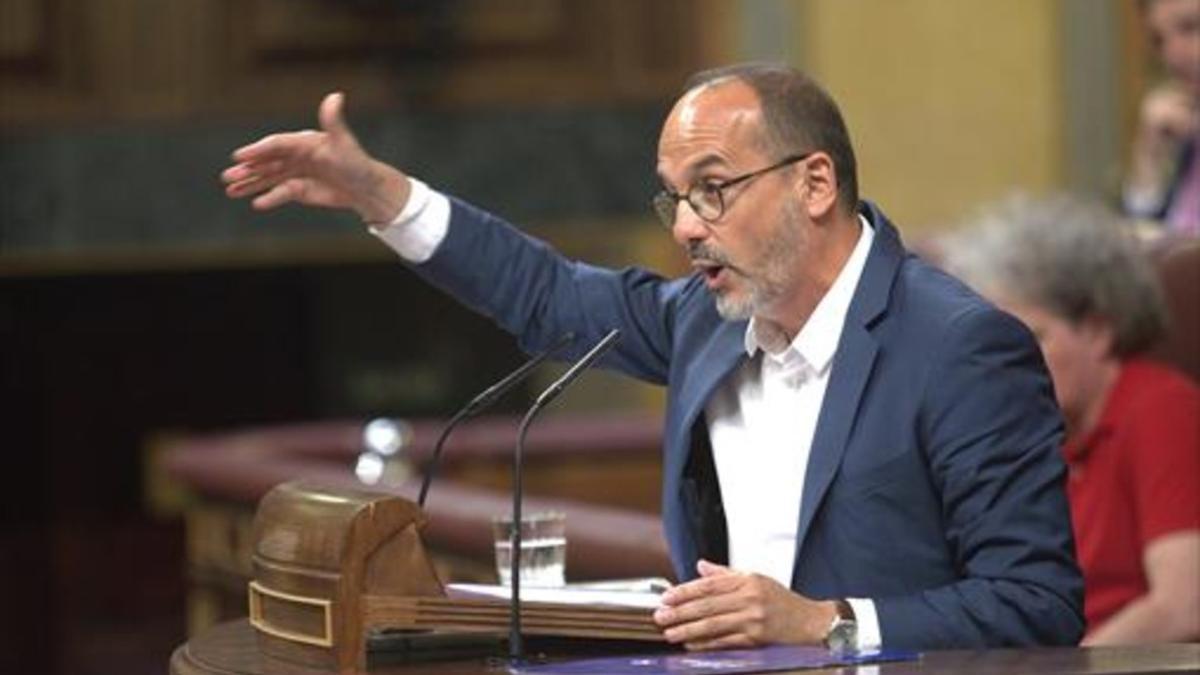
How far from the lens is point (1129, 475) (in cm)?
429

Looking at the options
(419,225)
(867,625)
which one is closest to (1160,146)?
(419,225)

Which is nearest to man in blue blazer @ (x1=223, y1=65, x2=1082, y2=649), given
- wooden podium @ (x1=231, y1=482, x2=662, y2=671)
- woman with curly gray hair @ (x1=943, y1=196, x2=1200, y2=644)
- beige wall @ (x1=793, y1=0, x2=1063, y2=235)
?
→ wooden podium @ (x1=231, y1=482, x2=662, y2=671)

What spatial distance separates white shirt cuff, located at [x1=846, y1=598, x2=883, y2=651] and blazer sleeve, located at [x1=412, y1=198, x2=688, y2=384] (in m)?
0.62

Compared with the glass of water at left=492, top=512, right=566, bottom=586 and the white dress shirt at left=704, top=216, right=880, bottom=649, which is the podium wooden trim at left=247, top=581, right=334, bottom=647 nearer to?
the glass of water at left=492, top=512, right=566, bottom=586

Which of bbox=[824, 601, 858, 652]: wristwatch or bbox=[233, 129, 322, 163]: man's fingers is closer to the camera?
bbox=[824, 601, 858, 652]: wristwatch

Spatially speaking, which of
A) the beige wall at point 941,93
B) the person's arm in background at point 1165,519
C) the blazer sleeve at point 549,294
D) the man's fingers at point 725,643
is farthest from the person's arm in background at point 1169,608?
the beige wall at point 941,93

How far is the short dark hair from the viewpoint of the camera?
313 centimetres

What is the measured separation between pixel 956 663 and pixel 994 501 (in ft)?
0.93

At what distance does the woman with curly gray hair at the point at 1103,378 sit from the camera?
4242 millimetres

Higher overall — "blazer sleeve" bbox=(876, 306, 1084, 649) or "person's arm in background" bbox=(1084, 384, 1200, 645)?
"blazer sleeve" bbox=(876, 306, 1084, 649)

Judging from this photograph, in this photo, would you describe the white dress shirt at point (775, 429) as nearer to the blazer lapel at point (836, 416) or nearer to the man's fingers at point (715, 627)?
the blazer lapel at point (836, 416)

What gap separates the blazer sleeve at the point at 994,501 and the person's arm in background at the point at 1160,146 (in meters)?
2.65

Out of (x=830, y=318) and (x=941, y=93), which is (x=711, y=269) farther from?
(x=941, y=93)

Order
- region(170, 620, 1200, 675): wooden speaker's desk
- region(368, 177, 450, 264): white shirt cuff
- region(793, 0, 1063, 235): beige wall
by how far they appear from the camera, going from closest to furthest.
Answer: region(170, 620, 1200, 675): wooden speaker's desk, region(368, 177, 450, 264): white shirt cuff, region(793, 0, 1063, 235): beige wall
